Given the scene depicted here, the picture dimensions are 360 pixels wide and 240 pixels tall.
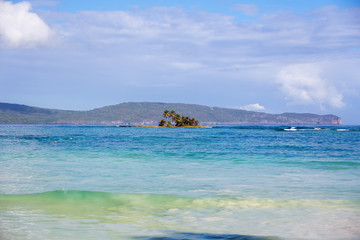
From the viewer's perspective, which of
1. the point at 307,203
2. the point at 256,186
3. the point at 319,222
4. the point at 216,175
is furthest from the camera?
the point at 216,175

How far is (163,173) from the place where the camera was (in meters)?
21.1

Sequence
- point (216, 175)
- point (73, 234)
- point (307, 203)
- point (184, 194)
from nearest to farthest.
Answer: point (73, 234) → point (307, 203) → point (184, 194) → point (216, 175)

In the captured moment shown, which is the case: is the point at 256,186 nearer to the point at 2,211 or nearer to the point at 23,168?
the point at 2,211

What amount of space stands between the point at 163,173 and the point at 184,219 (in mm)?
10814

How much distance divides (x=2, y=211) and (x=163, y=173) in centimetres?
1097

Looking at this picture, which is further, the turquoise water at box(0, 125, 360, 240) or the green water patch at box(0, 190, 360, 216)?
the green water patch at box(0, 190, 360, 216)

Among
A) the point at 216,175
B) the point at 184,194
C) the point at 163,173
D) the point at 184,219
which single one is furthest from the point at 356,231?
the point at 163,173

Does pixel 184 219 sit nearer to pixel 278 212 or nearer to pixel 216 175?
pixel 278 212

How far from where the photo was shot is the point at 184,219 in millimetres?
10383

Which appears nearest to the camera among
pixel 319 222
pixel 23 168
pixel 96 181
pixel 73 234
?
pixel 73 234

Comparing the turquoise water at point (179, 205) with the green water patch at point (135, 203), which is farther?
the green water patch at point (135, 203)

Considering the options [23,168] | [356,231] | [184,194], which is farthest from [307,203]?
[23,168]

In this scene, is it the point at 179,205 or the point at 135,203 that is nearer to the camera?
the point at 179,205

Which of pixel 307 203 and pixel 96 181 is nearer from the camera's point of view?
pixel 307 203
